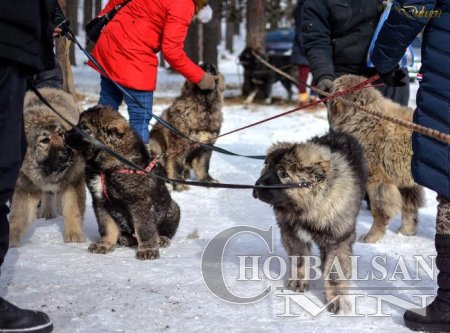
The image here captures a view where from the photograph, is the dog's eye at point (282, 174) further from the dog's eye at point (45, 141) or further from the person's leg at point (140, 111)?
the person's leg at point (140, 111)

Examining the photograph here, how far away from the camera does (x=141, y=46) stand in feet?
18.3

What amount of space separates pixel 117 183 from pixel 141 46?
1.59 meters

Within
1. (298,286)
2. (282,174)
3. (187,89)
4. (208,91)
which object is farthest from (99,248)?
(187,89)

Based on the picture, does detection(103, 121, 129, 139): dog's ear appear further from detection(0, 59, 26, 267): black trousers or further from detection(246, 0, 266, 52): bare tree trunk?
detection(246, 0, 266, 52): bare tree trunk

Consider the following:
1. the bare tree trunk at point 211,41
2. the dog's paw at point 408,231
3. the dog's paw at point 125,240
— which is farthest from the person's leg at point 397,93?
the bare tree trunk at point 211,41

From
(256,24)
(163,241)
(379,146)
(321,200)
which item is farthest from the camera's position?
(256,24)

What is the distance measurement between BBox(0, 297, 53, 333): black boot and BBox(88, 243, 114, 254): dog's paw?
171 centimetres

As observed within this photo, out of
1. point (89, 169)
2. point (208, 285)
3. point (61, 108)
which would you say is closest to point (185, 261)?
point (208, 285)

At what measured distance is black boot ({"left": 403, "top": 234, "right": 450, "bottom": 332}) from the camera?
125 inches

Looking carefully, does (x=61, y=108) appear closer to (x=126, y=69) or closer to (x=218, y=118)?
(x=126, y=69)

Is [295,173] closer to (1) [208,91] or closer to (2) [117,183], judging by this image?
(2) [117,183]

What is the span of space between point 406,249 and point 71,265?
2.67 metres

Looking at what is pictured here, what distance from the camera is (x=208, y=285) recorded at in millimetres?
3949

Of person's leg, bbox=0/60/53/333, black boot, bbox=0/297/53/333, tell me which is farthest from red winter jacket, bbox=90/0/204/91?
black boot, bbox=0/297/53/333
